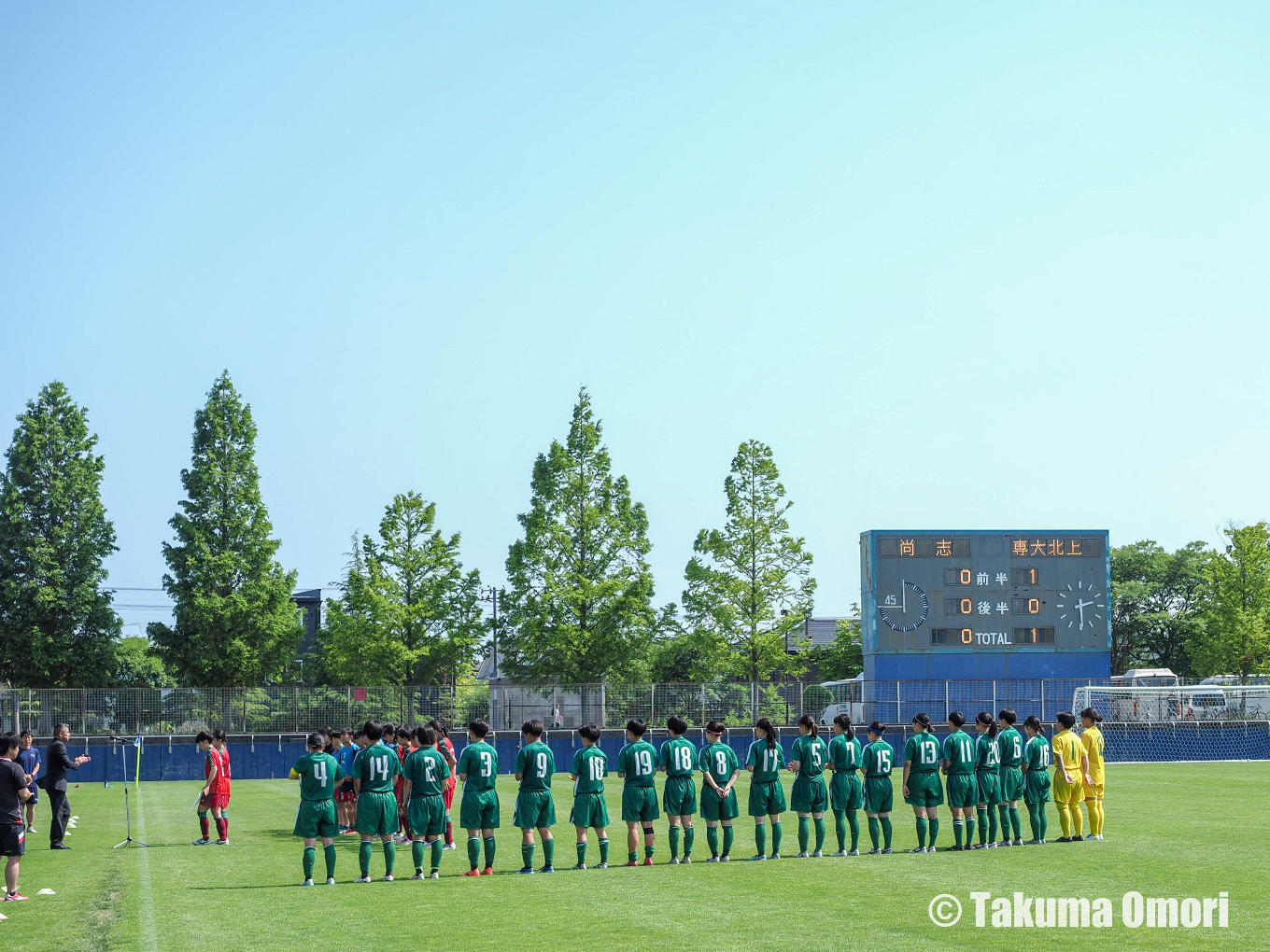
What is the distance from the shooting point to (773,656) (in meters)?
50.4

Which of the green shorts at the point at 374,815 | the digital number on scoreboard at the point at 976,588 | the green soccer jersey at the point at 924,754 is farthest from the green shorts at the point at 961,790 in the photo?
the digital number on scoreboard at the point at 976,588

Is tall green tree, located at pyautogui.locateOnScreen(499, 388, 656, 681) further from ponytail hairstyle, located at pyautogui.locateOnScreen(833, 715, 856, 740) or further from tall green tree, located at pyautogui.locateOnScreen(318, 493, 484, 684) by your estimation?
ponytail hairstyle, located at pyautogui.locateOnScreen(833, 715, 856, 740)

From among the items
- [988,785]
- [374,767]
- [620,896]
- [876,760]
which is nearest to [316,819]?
[374,767]

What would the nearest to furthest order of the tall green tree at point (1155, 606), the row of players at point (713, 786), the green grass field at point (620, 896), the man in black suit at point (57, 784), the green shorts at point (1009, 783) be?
the green grass field at point (620, 896)
the row of players at point (713, 786)
the green shorts at point (1009, 783)
the man in black suit at point (57, 784)
the tall green tree at point (1155, 606)

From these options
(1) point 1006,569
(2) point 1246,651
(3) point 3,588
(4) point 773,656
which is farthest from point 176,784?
Answer: (2) point 1246,651

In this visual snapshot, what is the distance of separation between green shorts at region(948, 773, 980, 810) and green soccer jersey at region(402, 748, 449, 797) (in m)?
6.97

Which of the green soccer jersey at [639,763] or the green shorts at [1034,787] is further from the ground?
the green soccer jersey at [639,763]

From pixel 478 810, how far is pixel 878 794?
17.8 ft

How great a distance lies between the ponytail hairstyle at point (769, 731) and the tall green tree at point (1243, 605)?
159 ft

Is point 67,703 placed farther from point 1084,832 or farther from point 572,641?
point 1084,832

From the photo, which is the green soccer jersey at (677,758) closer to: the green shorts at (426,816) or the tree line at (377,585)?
the green shorts at (426,816)

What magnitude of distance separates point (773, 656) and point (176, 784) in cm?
A: 2189

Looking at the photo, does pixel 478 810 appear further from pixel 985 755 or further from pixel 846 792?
pixel 985 755

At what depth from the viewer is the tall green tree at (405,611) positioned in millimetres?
49594
